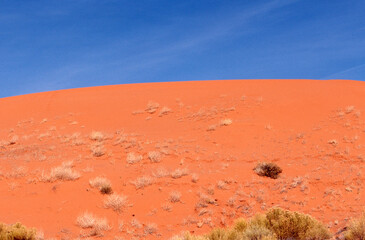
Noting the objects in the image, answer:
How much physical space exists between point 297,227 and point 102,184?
23.4ft

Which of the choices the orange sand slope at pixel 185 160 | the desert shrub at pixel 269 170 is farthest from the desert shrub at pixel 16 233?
the desert shrub at pixel 269 170

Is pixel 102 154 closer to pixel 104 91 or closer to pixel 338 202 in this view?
pixel 338 202

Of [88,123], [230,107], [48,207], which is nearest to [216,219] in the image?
[48,207]

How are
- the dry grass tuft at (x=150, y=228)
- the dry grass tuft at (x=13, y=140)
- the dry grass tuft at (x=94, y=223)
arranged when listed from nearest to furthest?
the dry grass tuft at (x=94, y=223) < the dry grass tuft at (x=150, y=228) < the dry grass tuft at (x=13, y=140)

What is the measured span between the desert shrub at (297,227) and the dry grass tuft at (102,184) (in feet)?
20.3

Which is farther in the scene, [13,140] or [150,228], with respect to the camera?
[13,140]

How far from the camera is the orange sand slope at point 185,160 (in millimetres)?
11125

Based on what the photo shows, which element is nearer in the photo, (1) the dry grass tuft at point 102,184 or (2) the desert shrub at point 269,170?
(1) the dry grass tuft at point 102,184

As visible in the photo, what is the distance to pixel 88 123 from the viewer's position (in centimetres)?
2288

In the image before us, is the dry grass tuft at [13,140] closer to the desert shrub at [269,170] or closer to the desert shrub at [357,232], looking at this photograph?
the desert shrub at [269,170]

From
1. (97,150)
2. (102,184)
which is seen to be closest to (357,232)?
(102,184)

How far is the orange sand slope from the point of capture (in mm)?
11125

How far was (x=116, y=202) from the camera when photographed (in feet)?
37.9

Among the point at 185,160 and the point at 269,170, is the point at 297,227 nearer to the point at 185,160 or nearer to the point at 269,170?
the point at 269,170
